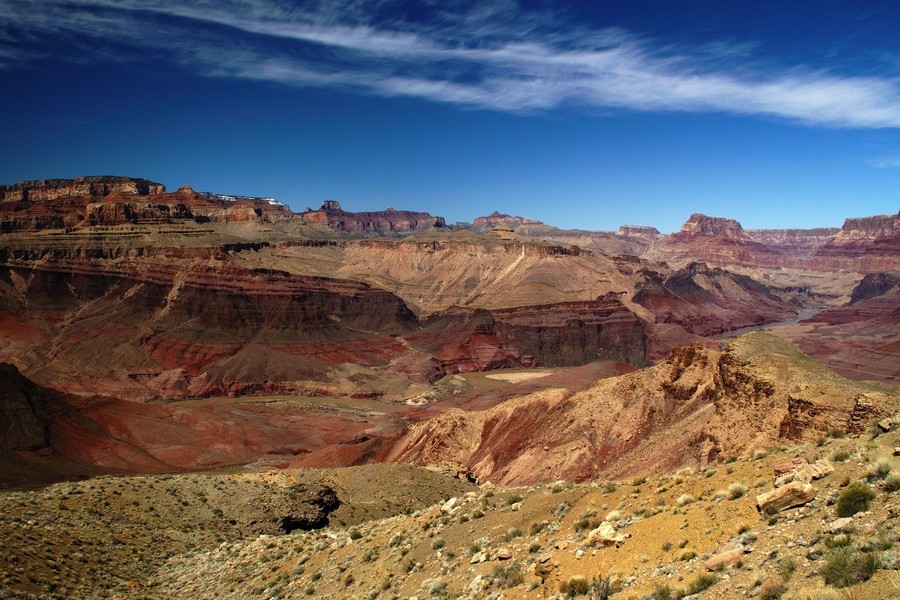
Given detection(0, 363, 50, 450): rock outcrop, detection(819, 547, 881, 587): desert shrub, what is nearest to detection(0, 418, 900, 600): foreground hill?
detection(819, 547, 881, 587): desert shrub

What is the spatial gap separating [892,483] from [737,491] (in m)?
3.03

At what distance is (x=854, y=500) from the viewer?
925 centimetres

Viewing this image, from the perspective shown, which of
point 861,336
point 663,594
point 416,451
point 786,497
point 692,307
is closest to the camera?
point 663,594

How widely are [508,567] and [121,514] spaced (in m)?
18.8

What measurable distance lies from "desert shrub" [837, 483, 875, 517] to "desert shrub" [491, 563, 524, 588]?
5.54 meters

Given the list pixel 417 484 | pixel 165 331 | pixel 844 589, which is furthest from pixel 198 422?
pixel 844 589

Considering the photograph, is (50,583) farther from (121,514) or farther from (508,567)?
(508,567)

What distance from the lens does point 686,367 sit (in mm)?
38938

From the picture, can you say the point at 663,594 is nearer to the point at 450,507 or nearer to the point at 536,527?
the point at 536,527

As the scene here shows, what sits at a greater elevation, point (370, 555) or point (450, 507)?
point (450, 507)

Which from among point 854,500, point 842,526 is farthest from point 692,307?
point 842,526

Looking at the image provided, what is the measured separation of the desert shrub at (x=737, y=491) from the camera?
1195 cm

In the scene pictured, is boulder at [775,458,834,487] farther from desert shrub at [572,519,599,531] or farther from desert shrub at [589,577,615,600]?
desert shrub at [572,519,599,531]

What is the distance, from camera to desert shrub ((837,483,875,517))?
916 cm
